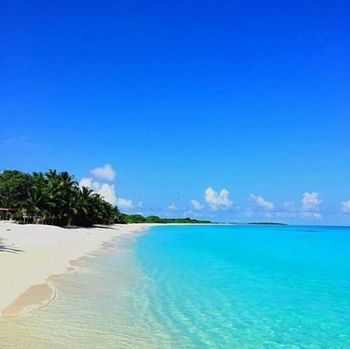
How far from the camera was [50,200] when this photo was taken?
60906mm

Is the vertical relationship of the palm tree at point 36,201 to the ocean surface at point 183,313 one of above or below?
above

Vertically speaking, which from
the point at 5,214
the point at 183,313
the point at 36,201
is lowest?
the point at 183,313

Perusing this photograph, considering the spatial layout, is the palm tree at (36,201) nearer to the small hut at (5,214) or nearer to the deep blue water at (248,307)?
the small hut at (5,214)

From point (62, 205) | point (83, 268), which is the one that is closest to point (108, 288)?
point (83, 268)

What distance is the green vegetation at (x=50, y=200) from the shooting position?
60.7 meters

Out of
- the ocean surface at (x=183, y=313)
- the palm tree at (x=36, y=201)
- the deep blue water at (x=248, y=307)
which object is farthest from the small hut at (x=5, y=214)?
the ocean surface at (x=183, y=313)

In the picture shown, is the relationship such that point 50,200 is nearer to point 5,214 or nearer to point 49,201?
point 49,201

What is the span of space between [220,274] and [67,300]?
1038cm

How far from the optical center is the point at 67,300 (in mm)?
12664

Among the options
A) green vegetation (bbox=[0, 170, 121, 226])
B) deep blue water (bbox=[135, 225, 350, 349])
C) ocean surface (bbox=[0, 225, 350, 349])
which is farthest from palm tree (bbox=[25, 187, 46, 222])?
ocean surface (bbox=[0, 225, 350, 349])

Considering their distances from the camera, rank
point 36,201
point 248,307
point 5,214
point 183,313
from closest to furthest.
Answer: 1. point 183,313
2. point 248,307
3. point 36,201
4. point 5,214

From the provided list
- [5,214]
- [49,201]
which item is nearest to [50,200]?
[49,201]

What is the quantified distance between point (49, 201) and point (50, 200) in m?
0.19

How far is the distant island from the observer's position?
199ft
